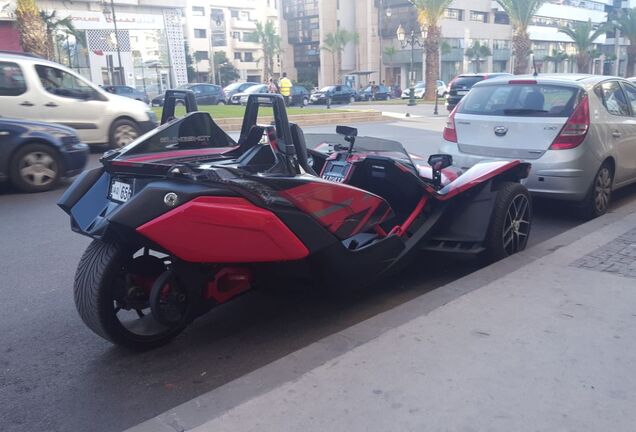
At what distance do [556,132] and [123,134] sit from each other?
888cm

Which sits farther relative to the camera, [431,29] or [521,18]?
[521,18]

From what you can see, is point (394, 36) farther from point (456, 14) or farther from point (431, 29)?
point (431, 29)

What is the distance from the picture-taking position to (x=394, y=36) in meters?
67.9

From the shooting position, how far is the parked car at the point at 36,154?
8414mm

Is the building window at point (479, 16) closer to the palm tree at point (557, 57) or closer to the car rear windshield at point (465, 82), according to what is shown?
the palm tree at point (557, 57)

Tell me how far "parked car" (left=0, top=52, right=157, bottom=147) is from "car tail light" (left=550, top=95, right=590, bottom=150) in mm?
8796

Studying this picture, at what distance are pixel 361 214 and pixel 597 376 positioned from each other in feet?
5.68

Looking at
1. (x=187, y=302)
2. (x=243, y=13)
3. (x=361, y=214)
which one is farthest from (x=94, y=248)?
(x=243, y=13)

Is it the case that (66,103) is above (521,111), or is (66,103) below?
above

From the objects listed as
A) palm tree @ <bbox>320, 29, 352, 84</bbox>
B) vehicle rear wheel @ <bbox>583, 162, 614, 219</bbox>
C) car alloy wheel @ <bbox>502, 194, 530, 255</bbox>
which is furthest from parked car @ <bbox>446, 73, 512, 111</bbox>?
palm tree @ <bbox>320, 29, 352, 84</bbox>

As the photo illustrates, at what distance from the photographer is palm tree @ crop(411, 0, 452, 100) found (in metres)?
37.2

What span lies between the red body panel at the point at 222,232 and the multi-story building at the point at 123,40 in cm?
4150

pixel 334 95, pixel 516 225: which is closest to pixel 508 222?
pixel 516 225

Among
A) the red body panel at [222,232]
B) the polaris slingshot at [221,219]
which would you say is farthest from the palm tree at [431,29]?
the red body panel at [222,232]
